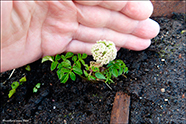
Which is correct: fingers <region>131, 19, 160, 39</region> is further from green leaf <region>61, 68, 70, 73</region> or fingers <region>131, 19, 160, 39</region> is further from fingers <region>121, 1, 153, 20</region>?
green leaf <region>61, 68, 70, 73</region>

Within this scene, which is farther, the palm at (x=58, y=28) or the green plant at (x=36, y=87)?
the green plant at (x=36, y=87)

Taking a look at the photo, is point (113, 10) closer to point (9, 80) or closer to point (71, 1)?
point (71, 1)

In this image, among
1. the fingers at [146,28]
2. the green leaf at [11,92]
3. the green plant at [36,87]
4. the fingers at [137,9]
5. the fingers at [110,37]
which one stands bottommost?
the green leaf at [11,92]

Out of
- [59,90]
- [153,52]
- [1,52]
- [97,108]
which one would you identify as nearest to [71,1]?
[1,52]

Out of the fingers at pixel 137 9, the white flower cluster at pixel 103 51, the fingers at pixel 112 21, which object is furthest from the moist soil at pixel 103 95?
the fingers at pixel 137 9

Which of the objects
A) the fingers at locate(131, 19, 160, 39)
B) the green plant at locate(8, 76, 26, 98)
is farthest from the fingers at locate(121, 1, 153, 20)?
the green plant at locate(8, 76, 26, 98)

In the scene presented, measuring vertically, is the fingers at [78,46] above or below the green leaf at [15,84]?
above

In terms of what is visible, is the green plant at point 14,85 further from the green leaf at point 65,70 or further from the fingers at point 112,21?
the fingers at point 112,21
